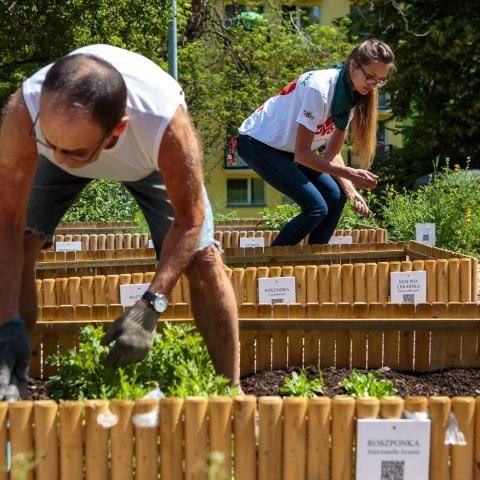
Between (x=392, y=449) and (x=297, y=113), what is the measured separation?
3.26 m

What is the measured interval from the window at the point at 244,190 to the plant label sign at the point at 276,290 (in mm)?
25964

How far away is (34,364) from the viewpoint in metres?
3.82

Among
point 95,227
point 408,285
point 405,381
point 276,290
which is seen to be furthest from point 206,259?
point 95,227

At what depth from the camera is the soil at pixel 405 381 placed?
149 inches

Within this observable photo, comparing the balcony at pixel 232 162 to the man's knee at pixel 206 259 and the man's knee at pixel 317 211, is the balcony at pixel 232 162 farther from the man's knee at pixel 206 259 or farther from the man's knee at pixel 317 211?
the man's knee at pixel 206 259

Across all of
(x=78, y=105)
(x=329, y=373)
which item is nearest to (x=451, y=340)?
(x=329, y=373)

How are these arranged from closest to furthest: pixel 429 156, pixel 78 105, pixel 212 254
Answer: pixel 78 105 → pixel 212 254 → pixel 429 156

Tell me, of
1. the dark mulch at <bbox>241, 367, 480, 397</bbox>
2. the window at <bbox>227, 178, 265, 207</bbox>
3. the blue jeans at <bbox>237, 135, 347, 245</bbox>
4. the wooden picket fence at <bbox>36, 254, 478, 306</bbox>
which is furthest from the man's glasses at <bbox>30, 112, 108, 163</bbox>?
the window at <bbox>227, 178, 265, 207</bbox>

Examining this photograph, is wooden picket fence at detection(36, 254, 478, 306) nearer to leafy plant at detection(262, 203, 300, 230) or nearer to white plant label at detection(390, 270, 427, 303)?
white plant label at detection(390, 270, 427, 303)

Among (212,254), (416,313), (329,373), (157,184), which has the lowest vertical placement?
(329,373)

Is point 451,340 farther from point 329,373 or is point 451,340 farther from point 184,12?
point 184,12

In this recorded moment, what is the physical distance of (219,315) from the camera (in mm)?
Result: 3133

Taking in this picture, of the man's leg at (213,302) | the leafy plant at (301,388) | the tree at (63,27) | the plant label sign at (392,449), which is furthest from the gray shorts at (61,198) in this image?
the tree at (63,27)

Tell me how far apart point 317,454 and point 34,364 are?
5.70ft
